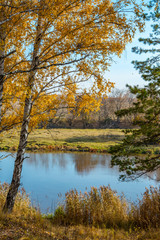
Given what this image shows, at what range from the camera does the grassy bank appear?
179 inches

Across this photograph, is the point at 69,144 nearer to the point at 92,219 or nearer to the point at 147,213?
the point at 92,219

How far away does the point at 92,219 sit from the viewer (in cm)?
570

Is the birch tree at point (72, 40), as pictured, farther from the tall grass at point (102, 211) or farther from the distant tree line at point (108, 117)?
the distant tree line at point (108, 117)

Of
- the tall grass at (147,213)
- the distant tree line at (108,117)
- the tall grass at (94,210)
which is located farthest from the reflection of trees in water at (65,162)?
the distant tree line at (108,117)

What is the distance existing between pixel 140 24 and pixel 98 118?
35844mm

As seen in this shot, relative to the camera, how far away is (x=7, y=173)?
476 inches

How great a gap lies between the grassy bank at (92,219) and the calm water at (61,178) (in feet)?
5.89

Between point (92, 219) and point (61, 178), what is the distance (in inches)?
275

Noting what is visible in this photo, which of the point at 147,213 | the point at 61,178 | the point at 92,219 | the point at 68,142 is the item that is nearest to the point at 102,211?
the point at 92,219

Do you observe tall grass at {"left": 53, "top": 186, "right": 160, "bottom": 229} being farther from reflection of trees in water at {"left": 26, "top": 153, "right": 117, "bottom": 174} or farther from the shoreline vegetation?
the shoreline vegetation

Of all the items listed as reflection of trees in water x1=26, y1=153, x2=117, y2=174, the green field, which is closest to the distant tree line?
the green field

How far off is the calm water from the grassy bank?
1.79 meters

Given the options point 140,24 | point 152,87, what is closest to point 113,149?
point 152,87

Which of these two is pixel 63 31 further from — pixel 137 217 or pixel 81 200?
pixel 137 217
